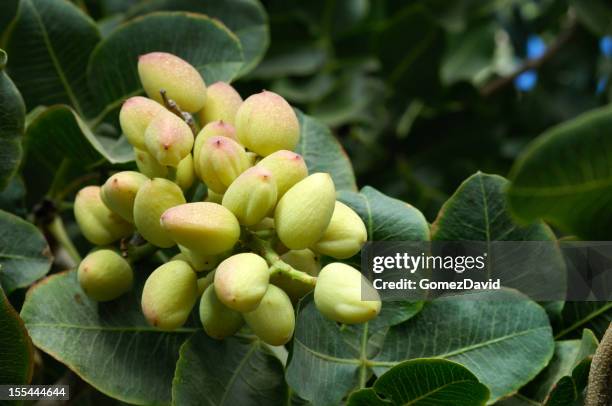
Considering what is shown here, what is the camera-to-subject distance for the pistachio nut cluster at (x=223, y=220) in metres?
0.50

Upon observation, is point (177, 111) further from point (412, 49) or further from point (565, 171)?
point (412, 49)

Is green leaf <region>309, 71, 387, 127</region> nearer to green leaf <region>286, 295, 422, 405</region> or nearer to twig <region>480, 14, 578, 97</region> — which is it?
twig <region>480, 14, 578, 97</region>

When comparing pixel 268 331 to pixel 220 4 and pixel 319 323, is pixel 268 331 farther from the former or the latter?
pixel 220 4

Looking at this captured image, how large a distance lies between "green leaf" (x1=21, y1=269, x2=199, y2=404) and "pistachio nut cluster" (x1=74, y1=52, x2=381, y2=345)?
2cm

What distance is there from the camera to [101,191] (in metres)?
0.58

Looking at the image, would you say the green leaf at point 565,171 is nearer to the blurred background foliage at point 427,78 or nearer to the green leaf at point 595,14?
the blurred background foliage at point 427,78

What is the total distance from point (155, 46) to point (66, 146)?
129mm

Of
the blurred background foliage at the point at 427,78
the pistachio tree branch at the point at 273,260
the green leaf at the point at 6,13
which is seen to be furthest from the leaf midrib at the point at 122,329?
the blurred background foliage at the point at 427,78

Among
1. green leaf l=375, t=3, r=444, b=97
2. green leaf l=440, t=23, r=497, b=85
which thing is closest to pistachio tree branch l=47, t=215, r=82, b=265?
green leaf l=375, t=3, r=444, b=97

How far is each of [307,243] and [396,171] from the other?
2.47 ft

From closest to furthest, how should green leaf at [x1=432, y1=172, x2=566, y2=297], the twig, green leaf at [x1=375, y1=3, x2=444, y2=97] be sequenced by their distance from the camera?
1. green leaf at [x1=432, y1=172, x2=566, y2=297]
2. green leaf at [x1=375, y1=3, x2=444, y2=97]
3. the twig

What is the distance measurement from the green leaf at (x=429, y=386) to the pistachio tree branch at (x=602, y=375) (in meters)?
0.07

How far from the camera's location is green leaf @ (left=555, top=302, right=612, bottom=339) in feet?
2.06

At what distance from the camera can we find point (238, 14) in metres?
0.85
